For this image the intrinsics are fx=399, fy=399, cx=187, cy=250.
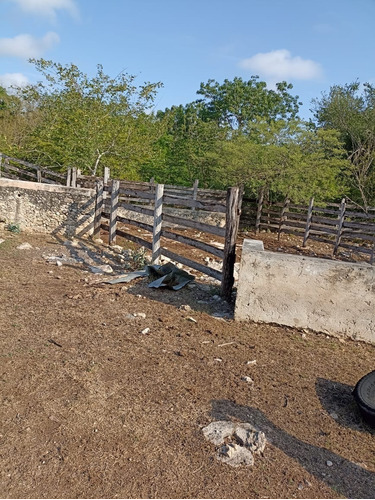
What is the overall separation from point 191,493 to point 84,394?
1238mm

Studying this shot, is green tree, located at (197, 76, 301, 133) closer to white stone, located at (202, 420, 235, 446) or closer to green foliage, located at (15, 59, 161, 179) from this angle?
green foliage, located at (15, 59, 161, 179)

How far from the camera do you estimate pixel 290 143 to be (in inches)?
617

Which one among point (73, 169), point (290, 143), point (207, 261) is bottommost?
point (207, 261)

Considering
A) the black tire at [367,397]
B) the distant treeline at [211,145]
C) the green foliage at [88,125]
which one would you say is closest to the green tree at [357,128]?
the distant treeline at [211,145]

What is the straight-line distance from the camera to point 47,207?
9438 mm

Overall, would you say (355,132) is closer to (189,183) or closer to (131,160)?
(189,183)

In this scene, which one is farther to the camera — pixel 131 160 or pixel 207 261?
pixel 131 160

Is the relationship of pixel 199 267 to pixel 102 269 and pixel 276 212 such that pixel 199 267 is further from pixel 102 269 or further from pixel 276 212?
pixel 276 212

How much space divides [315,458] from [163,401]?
1167 mm

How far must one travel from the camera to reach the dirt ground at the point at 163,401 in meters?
2.39

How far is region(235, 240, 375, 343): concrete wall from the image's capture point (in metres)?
4.58

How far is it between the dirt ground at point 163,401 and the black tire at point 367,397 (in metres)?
0.10

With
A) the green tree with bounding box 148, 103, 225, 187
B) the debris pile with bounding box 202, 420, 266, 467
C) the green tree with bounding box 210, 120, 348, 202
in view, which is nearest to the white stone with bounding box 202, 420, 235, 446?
the debris pile with bounding box 202, 420, 266, 467

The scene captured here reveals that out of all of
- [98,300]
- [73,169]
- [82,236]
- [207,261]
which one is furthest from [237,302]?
[73,169]
